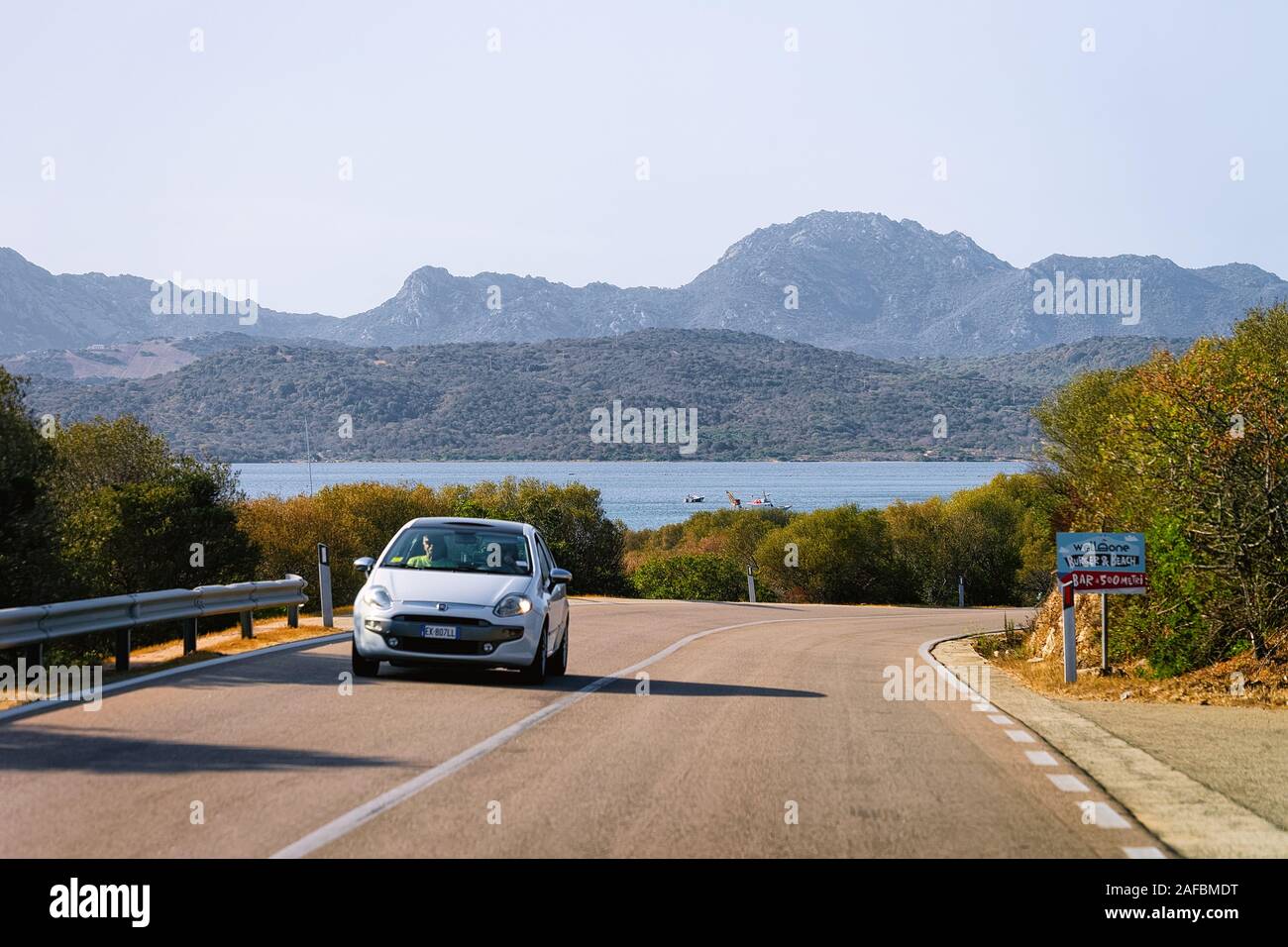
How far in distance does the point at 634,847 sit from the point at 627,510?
151275 millimetres

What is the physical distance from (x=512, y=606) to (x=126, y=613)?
13.9 ft

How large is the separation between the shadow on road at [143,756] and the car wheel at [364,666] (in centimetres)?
412

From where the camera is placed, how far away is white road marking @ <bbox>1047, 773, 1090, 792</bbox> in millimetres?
9727

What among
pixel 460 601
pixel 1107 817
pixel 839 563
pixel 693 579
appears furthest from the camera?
pixel 839 563

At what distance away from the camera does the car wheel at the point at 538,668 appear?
1473 centimetres

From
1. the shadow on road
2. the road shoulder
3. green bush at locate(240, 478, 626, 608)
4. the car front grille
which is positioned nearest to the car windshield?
the car front grille

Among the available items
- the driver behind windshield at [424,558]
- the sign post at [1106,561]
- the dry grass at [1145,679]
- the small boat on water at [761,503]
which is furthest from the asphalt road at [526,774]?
the small boat on water at [761,503]

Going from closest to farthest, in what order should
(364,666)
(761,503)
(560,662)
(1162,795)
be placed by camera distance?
(1162,795)
(364,666)
(560,662)
(761,503)

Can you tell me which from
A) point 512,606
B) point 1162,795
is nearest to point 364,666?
point 512,606

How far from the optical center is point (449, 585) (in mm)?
14609

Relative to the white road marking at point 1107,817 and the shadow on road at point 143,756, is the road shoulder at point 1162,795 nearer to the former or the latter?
the white road marking at point 1107,817

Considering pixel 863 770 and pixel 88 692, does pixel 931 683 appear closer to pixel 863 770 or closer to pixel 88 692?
pixel 863 770

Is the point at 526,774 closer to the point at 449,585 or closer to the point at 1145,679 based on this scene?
the point at 449,585
